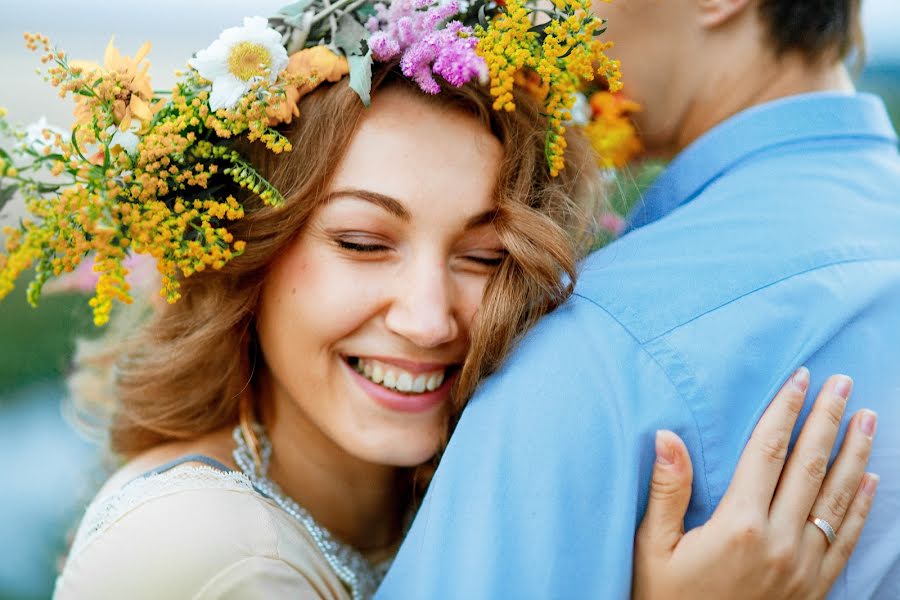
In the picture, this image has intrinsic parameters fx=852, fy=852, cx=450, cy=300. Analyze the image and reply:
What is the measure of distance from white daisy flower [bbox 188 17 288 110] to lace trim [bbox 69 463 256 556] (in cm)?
81

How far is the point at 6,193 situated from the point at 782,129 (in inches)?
64.4

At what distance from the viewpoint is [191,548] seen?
5.42 ft

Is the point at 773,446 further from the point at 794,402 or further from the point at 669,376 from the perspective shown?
the point at 669,376

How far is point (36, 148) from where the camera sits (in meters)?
1.75

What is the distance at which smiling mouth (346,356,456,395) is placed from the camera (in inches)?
76.4

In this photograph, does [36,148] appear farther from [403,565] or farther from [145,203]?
[403,565]

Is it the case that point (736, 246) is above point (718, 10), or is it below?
below

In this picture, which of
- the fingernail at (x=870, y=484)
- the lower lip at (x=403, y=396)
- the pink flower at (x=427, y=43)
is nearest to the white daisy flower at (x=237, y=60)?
the pink flower at (x=427, y=43)

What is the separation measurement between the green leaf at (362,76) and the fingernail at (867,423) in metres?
1.16

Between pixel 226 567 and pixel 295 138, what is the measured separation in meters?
0.92

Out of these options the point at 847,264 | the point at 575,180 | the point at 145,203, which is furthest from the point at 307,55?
the point at 847,264

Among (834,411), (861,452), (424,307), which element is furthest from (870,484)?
(424,307)

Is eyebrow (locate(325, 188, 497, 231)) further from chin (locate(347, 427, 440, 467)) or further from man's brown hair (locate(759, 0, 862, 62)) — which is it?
man's brown hair (locate(759, 0, 862, 62))

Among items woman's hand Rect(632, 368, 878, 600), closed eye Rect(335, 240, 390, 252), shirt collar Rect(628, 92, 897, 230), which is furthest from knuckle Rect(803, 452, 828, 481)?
closed eye Rect(335, 240, 390, 252)
